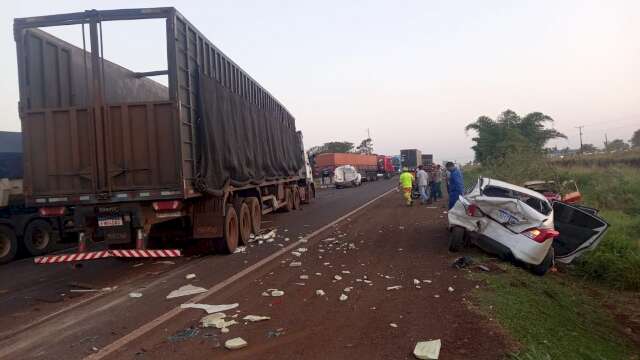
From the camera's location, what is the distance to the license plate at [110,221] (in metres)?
7.96

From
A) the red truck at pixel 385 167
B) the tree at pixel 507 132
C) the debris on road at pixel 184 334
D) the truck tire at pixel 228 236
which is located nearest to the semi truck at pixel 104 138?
the truck tire at pixel 228 236

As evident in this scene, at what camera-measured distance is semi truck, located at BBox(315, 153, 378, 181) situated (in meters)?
42.7

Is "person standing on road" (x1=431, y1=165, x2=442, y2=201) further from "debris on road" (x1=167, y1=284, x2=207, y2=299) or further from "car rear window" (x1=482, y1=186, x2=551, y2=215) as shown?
"debris on road" (x1=167, y1=284, x2=207, y2=299)

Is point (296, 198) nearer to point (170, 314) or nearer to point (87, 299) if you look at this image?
point (87, 299)

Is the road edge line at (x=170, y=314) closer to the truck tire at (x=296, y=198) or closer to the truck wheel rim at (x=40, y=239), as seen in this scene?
the truck wheel rim at (x=40, y=239)

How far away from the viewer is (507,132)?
3388cm

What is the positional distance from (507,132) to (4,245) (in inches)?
1209

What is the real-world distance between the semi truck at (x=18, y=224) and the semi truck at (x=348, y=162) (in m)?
31.8

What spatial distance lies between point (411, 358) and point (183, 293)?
11.6 ft

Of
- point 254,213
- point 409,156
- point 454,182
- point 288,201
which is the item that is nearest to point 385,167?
point 409,156

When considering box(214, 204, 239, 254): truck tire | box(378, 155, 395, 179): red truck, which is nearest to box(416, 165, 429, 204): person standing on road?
box(214, 204, 239, 254): truck tire

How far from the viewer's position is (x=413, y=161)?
5169cm

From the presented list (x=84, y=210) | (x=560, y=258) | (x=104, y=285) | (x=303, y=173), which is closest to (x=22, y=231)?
(x=84, y=210)

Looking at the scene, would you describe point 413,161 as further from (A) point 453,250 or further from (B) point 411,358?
(B) point 411,358
